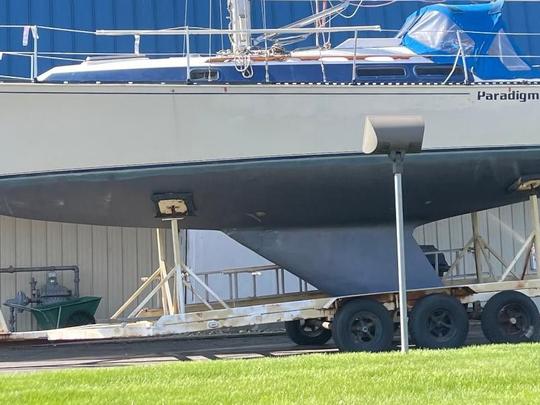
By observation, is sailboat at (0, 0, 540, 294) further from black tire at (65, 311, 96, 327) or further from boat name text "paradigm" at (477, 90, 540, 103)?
black tire at (65, 311, 96, 327)

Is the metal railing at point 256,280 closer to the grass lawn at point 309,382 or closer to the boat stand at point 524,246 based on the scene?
the boat stand at point 524,246

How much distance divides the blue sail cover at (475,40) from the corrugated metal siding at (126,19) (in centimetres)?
362

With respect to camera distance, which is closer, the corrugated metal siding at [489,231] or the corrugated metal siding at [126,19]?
the corrugated metal siding at [126,19]

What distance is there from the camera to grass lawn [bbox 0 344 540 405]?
15.4 ft

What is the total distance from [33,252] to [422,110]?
682 centimetres

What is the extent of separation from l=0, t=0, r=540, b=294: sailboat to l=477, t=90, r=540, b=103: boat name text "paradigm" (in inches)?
0.4

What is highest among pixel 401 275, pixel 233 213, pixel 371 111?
pixel 371 111

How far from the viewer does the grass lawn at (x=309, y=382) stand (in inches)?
185

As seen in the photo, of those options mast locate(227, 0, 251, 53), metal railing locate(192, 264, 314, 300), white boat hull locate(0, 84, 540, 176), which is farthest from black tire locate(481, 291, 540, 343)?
mast locate(227, 0, 251, 53)

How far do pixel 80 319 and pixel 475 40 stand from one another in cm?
685

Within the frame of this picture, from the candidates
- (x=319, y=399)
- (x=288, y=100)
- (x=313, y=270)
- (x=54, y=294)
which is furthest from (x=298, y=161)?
(x=54, y=294)

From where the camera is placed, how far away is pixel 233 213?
342 inches

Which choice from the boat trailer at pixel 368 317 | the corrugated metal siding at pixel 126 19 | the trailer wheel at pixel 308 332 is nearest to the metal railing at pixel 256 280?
the trailer wheel at pixel 308 332

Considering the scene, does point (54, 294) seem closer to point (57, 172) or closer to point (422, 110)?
point (57, 172)
